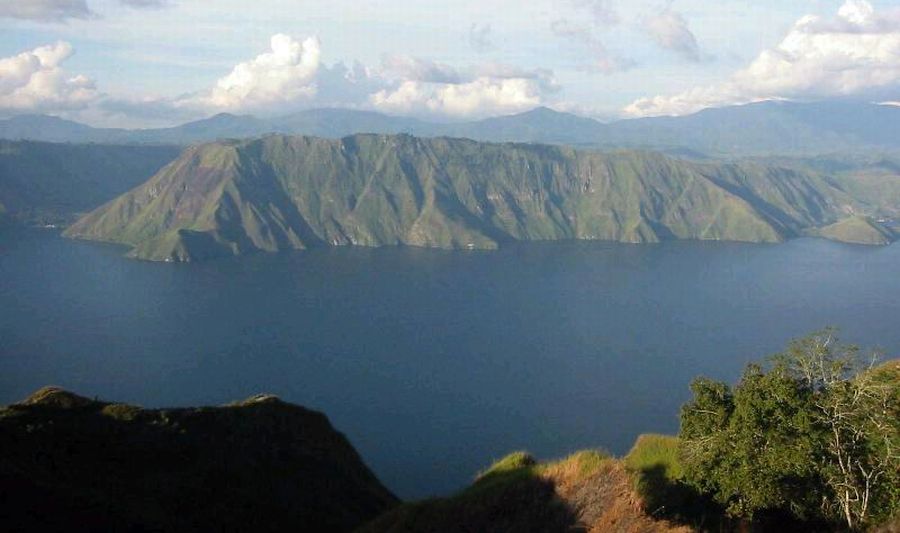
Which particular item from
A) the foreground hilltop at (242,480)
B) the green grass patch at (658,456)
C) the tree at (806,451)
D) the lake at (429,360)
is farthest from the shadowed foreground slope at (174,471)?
the lake at (429,360)

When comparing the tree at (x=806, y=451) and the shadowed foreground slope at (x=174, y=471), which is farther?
the shadowed foreground slope at (x=174, y=471)

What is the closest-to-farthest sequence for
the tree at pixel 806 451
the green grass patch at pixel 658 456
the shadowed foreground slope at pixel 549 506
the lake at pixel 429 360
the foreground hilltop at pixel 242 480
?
the shadowed foreground slope at pixel 549 506 < the foreground hilltop at pixel 242 480 < the tree at pixel 806 451 < the green grass patch at pixel 658 456 < the lake at pixel 429 360

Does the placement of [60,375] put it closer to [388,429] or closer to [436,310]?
[388,429]

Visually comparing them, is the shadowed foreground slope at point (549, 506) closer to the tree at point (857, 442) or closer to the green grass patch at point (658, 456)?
the green grass patch at point (658, 456)

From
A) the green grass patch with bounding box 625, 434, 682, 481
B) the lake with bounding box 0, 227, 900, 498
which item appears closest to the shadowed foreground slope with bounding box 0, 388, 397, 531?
the green grass patch with bounding box 625, 434, 682, 481

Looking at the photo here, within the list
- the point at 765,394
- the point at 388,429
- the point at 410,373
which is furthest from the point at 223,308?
the point at 765,394

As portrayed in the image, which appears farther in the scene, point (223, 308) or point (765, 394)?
point (223, 308)

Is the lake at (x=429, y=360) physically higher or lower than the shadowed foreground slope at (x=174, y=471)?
lower

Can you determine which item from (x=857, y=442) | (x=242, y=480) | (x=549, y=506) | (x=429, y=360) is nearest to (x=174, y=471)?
(x=242, y=480)

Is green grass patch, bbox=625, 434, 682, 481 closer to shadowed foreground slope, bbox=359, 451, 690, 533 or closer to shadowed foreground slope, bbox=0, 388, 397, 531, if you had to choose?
shadowed foreground slope, bbox=359, 451, 690, 533
